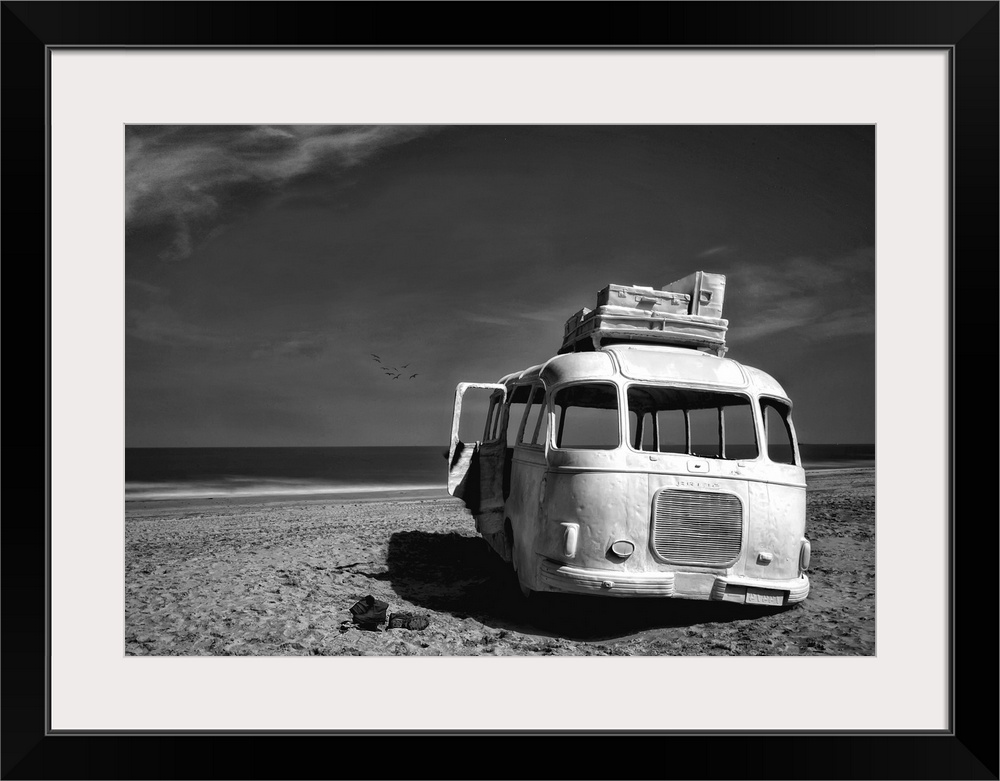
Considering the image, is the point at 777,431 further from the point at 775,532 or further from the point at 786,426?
the point at 775,532

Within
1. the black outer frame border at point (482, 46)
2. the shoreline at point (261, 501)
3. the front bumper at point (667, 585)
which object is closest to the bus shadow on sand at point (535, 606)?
the front bumper at point (667, 585)

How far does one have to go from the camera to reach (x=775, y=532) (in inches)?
196

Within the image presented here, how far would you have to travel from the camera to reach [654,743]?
332 centimetres

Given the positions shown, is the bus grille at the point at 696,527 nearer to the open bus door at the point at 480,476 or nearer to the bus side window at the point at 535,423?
the bus side window at the point at 535,423

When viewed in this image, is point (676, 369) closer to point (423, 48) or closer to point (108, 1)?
point (423, 48)

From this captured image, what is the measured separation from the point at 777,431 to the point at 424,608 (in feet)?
12.8

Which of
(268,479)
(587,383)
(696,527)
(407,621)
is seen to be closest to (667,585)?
(696,527)

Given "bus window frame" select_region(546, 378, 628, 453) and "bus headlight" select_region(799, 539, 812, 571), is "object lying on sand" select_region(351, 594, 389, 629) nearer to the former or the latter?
"bus window frame" select_region(546, 378, 628, 453)

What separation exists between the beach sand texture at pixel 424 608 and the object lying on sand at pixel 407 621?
0.26 feet

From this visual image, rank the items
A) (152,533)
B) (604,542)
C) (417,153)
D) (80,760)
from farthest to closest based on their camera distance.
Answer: (152,533), (417,153), (604,542), (80,760)

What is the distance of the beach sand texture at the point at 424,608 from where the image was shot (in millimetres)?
Answer: 4883

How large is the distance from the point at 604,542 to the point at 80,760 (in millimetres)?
3562

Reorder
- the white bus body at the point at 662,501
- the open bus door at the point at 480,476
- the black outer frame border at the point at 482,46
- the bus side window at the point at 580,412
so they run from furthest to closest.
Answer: the open bus door at the point at 480,476 → the bus side window at the point at 580,412 → the white bus body at the point at 662,501 → the black outer frame border at the point at 482,46

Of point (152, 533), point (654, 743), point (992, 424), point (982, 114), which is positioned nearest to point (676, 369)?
point (992, 424)
